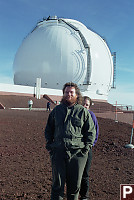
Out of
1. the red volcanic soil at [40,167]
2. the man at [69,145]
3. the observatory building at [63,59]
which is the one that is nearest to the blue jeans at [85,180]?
the red volcanic soil at [40,167]

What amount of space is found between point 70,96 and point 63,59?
1502 inches

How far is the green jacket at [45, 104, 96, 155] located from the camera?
2545 mm

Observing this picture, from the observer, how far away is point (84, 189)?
3209mm

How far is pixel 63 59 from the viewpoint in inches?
1576

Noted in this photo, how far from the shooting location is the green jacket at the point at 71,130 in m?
2.54

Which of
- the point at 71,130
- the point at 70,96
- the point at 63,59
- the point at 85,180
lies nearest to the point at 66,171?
A: the point at 71,130

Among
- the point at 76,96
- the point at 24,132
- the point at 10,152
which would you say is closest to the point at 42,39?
the point at 24,132

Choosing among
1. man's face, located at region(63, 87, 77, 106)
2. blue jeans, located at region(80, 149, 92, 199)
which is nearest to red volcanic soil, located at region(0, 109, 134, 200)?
blue jeans, located at region(80, 149, 92, 199)

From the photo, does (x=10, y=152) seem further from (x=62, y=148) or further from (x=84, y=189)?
(x=62, y=148)

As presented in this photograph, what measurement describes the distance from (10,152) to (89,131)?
412cm

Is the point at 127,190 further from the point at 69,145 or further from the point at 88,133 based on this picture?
the point at 69,145

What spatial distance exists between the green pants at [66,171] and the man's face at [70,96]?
68 centimetres

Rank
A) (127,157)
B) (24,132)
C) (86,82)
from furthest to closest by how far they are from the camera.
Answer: (86,82) → (24,132) → (127,157)

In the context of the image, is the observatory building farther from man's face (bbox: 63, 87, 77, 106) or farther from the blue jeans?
man's face (bbox: 63, 87, 77, 106)
